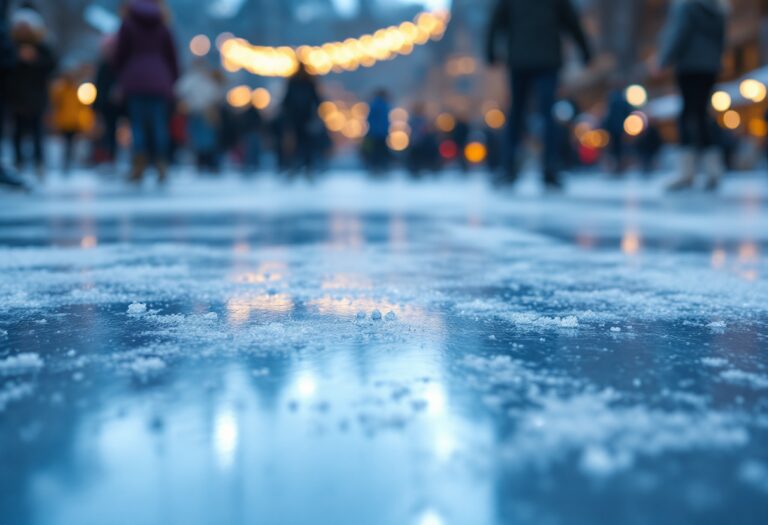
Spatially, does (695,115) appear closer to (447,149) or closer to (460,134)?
(460,134)

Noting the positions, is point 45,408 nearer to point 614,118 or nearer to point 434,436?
point 434,436

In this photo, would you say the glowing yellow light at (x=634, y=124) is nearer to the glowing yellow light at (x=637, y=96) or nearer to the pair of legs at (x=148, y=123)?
the glowing yellow light at (x=637, y=96)

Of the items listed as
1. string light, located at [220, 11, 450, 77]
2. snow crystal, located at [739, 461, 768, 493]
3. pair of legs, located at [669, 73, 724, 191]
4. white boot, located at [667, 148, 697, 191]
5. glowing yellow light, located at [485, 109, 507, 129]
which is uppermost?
string light, located at [220, 11, 450, 77]

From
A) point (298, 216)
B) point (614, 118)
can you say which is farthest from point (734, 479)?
point (614, 118)

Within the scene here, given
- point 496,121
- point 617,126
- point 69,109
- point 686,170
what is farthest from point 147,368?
point 496,121

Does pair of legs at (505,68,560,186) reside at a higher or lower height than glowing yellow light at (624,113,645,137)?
lower

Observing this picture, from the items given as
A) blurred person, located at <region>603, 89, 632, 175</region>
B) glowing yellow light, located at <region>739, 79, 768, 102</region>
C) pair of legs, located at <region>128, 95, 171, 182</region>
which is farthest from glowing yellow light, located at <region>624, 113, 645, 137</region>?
pair of legs, located at <region>128, 95, 171, 182</region>

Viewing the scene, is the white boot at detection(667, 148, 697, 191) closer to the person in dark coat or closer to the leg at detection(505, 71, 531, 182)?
the person in dark coat
